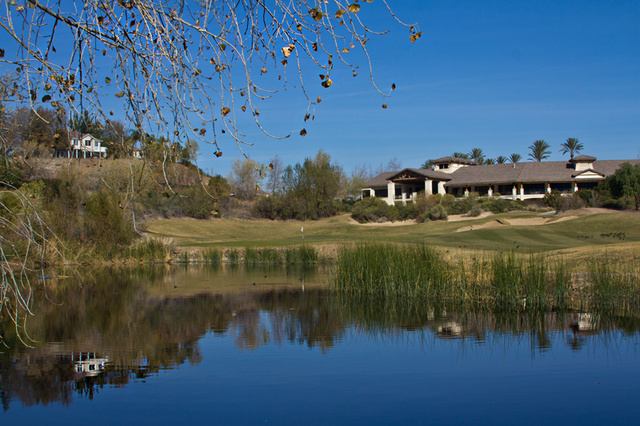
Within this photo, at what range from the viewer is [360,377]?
8.59 m

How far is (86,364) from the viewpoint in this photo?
31.2 feet

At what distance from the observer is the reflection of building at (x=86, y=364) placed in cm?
891

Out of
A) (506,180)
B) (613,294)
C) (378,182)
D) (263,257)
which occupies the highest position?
(378,182)

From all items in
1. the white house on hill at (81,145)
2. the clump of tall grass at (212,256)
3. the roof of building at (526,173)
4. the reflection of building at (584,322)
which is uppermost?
the roof of building at (526,173)

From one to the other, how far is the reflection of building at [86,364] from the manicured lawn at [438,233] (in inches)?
433

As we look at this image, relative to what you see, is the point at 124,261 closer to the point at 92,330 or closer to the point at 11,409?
the point at 92,330

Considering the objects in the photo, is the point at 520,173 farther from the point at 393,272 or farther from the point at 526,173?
the point at 393,272

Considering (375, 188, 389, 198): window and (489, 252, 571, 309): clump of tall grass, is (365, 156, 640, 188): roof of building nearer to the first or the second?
(375, 188, 389, 198): window

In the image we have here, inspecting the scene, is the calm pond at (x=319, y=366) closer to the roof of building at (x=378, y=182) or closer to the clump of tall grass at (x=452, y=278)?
the clump of tall grass at (x=452, y=278)

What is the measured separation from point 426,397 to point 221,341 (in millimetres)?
4742

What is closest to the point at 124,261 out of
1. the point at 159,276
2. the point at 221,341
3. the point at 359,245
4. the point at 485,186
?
the point at 159,276

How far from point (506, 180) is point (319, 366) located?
55799mm

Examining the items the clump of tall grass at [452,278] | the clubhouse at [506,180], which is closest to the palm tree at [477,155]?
the clubhouse at [506,180]

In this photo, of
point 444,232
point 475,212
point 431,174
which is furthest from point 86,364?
point 431,174
